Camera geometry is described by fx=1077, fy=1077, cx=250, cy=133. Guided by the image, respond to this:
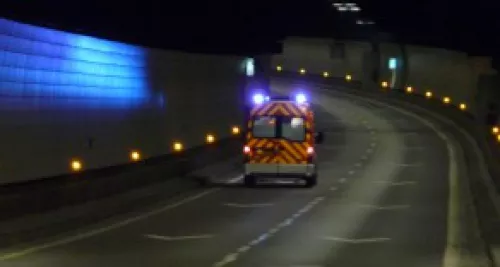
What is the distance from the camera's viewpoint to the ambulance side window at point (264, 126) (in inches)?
1234

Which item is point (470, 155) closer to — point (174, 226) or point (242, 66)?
point (242, 66)

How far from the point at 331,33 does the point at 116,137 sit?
67506mm

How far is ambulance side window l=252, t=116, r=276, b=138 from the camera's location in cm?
3134

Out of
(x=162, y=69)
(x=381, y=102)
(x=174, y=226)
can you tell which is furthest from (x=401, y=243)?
(x=381, y=102)

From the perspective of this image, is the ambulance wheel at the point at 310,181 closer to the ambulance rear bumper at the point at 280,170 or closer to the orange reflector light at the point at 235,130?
the ambulance rear bumper at the point at 280,170

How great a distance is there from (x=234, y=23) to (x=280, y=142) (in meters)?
→ 27.6

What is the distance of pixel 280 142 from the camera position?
31.0m

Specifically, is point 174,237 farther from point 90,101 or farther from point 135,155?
point 135,155

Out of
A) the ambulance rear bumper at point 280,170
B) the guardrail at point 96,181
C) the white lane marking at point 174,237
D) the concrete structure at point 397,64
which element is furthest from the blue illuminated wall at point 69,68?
the concrete structure at point 397,64

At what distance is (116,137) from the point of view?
1202 inches

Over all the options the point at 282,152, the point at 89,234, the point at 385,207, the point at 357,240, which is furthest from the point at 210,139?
the point at 357,240

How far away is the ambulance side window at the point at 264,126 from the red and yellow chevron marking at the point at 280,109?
0.16 metres

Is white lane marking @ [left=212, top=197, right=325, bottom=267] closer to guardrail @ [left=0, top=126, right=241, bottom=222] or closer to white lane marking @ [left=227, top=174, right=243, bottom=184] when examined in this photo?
guardrail @ [left=0, top=126, right=241, bottom=222]

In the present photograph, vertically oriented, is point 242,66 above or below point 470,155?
above
